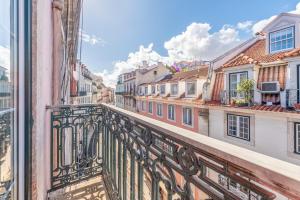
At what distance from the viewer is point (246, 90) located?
699 cm

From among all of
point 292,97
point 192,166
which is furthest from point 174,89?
point 192,166

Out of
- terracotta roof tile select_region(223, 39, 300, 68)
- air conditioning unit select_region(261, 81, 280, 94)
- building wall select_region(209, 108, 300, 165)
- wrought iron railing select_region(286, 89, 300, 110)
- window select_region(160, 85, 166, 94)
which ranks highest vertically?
terracotta roof tile select_region(223, 39, 300, 68)

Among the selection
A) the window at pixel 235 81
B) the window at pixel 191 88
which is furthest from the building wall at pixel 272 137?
the window at pixel 191 88

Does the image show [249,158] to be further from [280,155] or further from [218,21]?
[218,21]

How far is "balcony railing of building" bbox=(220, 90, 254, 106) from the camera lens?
23.0 ft

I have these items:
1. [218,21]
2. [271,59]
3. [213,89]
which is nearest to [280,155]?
[271,59]

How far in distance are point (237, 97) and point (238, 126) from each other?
1296mm

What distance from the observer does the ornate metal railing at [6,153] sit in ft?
2.92

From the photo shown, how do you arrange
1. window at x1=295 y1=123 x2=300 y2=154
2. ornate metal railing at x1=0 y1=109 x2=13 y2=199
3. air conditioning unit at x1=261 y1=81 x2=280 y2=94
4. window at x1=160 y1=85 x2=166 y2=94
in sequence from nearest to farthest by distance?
ornate metal railing at x1=0 y1=109 x2=13 y2=199 → window at x1=295 y1=123 x2=300 y2=154 → air conditioning unit at x1=261 y1=81 x2=280 y2=94 → window at x1=160 y1=85 x2=166 y2=94

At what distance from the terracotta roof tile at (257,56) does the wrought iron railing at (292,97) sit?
1.14m

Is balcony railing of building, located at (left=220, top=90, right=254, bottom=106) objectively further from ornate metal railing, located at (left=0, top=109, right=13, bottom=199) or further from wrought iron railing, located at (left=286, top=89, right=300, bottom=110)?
ornate metal railing, located at (left=0, top=109, right=13, bottom=199)

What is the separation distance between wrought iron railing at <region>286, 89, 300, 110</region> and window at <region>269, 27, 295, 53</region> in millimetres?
2019

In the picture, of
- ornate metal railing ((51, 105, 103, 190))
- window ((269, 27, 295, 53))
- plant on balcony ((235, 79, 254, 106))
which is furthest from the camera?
plant on balcony ((235, 79, 254, 106))

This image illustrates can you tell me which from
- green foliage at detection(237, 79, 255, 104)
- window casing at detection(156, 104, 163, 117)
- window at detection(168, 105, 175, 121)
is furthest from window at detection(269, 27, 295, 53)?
window casing at detection(156, 104, 163, 117)
